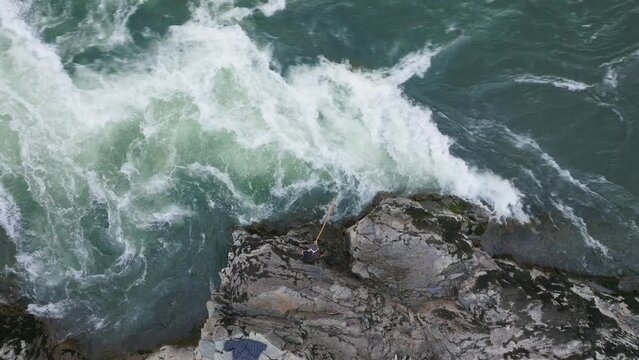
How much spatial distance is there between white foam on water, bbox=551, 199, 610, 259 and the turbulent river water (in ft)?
0.23

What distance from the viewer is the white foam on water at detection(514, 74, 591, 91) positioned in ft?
77.3

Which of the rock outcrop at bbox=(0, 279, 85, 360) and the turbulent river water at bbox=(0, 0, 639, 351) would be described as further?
the turbulent river water at bbox=(0, 0, 639, 351)

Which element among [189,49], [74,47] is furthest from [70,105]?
[189,49]

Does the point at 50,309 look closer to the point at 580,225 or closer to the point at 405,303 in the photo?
the point at 405,303

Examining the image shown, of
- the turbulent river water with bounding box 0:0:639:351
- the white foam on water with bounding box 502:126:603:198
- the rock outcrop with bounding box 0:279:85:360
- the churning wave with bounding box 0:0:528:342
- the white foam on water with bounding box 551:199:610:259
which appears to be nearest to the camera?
the rock outcrop with bounding box 0:279:85:360

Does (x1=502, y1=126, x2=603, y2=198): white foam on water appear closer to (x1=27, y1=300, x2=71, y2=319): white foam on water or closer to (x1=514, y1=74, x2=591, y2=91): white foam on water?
(x1=514, y1=74, x2=591, y2=91): white foam on water

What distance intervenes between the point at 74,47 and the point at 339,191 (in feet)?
41.7

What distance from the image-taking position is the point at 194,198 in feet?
67.8

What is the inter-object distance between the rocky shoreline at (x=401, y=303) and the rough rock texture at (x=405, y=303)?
0.03 metres

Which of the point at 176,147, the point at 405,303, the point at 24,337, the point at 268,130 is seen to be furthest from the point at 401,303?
the point at 24,337

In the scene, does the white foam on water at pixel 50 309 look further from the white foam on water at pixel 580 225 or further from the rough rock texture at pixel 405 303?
the white foam on water at pixel 580 225

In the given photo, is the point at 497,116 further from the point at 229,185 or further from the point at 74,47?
the point at 74,47

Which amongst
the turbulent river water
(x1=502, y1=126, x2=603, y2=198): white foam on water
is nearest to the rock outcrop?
the turbulent river water

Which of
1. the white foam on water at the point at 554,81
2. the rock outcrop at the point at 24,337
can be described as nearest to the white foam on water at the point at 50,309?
the rock outcrop at the point at 24,337
